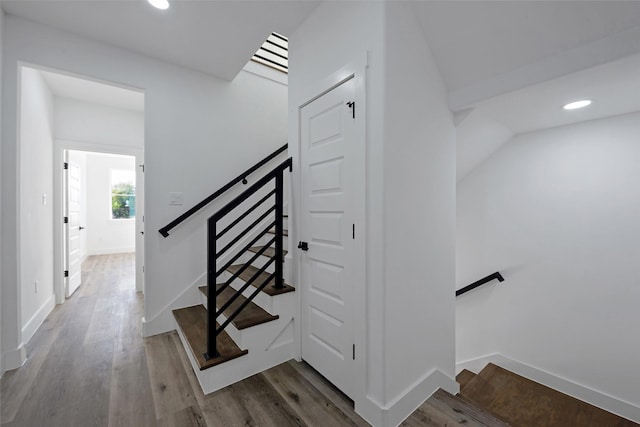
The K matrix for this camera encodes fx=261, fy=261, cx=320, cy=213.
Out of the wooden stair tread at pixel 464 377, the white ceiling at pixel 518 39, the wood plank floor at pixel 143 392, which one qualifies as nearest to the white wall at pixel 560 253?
the wooden stair tread at pixel 464 377

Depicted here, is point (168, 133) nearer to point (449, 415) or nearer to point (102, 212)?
point (449, 415)

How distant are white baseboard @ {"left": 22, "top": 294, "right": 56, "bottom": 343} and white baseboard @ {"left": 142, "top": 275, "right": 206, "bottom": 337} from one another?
870 mm

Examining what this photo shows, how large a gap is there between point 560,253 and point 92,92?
17.8ft

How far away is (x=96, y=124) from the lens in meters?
3.52

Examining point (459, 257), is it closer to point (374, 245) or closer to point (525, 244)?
point (525, 244)

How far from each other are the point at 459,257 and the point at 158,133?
3352 millimetres

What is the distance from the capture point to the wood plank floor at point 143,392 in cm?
143

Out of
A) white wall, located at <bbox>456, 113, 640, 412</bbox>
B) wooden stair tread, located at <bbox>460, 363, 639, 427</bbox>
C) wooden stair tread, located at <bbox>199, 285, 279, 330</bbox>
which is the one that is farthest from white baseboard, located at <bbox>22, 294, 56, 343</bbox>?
white wall, located at <bbox>456, 113, 640, 412</bbox>

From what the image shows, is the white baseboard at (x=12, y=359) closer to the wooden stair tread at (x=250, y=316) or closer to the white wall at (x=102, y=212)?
the wooden stair tread at (x=250, y=316)

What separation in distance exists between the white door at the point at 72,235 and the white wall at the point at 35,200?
261 mm

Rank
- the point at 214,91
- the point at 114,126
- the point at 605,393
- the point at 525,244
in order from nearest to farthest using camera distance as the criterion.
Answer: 1. the point at 605,393
2. the point at 525,244
3. the point at 214,91
4. the point at 114,126

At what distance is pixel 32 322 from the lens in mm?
2371

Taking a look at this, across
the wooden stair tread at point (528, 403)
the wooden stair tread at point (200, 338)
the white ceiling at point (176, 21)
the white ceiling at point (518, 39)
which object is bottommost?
the wooden stair tread at point (528, 403)

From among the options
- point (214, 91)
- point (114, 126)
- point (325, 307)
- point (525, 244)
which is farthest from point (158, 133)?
point (525, 244)
